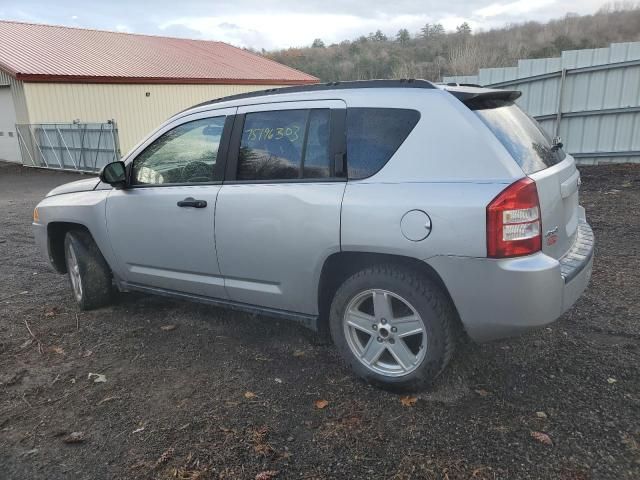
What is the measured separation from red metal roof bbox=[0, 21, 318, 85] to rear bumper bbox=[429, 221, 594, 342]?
63.9ft

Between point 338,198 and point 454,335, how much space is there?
3.39 ft

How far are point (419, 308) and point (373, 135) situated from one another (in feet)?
3.43

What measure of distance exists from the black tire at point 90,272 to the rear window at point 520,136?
3.48 meters

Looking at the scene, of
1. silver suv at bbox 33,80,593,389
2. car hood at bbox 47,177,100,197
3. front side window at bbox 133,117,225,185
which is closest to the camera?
silver suv at bbox 33,80,593,389

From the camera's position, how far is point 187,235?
3.88m

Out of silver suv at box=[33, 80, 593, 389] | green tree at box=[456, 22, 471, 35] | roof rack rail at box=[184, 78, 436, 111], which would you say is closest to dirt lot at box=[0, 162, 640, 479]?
silver suv at box=[33, 80, 593, 389]

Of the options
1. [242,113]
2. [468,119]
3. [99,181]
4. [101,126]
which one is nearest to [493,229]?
[468,119]

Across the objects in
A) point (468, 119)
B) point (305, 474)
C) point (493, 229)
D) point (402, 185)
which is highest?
point (468, 119)

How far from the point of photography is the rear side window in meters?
3.04

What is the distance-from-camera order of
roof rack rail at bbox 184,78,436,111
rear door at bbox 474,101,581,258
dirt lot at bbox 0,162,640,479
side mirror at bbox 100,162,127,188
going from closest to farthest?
dirt lot at bbox 0,162,640,479 < rear door at bbox 474,101,581,258 < roof rack rail at bbox 184,78,436,111 < side mirror at bbox 100,162,127,188

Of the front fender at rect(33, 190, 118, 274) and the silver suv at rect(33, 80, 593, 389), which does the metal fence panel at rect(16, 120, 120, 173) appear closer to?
the front fender at rect(33, 190, 118, 274)

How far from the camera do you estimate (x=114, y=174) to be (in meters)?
4.17

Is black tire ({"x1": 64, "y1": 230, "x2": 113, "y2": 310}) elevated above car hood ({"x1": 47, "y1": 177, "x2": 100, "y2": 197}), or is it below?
below

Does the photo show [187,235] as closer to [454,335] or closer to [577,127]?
[454,335]
